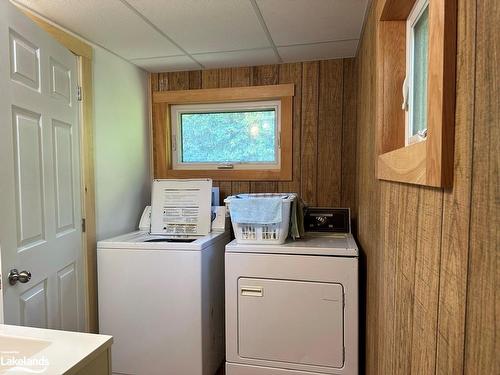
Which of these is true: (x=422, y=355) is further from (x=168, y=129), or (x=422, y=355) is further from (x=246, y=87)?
(x=168, y=129)

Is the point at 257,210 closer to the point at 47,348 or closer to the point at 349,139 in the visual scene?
the point at 349,139

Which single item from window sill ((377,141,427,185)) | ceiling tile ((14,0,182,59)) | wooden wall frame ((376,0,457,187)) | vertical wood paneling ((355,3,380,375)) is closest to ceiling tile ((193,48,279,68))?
ceiling tile ((14,0,182,59))

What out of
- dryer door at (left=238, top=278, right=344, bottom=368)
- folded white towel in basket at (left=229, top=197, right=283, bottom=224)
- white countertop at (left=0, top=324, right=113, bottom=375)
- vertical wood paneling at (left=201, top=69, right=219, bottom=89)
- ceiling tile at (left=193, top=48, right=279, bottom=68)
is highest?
ceiling tile at (left=193, top=48, right=279, bottom=68)

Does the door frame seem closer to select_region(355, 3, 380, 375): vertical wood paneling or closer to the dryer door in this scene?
the dryer door

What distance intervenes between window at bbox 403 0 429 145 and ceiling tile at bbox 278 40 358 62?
94cm

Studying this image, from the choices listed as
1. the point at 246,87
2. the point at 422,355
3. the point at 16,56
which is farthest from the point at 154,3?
the point at 422,355

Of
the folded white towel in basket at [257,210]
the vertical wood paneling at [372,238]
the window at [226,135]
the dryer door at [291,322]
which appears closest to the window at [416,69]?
the vertical wood paneling at [372,238]

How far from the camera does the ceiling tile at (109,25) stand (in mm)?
1646

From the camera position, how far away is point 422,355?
81 centimetres

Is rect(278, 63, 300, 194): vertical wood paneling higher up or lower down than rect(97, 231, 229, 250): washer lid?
higher up

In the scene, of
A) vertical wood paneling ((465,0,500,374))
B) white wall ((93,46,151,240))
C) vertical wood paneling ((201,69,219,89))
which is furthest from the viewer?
vertical wood paneling ((201,69,219,89))

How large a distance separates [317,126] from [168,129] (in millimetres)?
1250

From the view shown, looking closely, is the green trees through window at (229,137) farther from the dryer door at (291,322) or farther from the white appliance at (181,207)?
the dryer door at (291,322)

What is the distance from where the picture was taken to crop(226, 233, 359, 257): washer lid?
1.81 m
